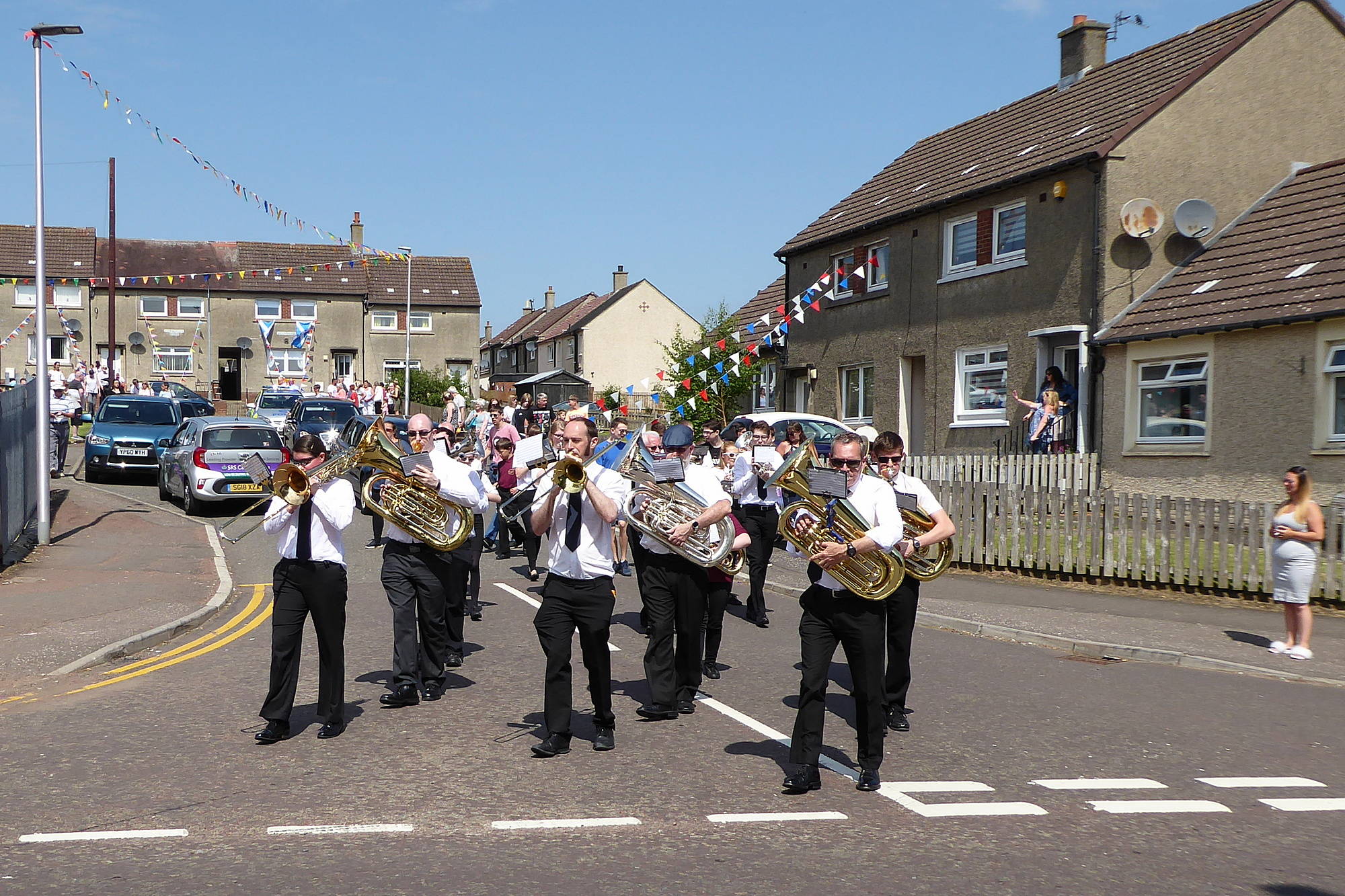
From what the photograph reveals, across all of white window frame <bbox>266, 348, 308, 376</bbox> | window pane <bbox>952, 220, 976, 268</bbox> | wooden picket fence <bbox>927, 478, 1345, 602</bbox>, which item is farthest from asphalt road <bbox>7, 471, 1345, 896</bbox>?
white window frame <bbox>266, 348, 308, 376</bbox>

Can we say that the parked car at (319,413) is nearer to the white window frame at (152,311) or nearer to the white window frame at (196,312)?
the white window frame at (196,312)

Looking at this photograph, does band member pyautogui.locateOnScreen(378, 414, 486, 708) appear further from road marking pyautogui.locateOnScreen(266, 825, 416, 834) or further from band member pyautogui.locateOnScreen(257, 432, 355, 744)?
road marking pyautogui.locateOnScreen(266, 825, 416, 834)

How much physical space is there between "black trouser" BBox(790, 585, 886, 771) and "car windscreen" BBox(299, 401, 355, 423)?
25.2 meters

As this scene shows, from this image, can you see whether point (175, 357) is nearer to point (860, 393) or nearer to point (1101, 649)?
point (860, 393)

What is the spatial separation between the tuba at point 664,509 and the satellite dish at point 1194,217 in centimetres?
1407

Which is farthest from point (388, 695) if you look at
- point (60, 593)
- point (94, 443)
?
point (94, 443)

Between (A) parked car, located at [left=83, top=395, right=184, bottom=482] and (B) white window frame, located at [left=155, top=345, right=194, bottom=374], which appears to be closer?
(A) parked car, located at [left=83, top=395, right=184, bottom=482]

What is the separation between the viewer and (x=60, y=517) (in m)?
19.1

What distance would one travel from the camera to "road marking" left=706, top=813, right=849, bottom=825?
5934mm

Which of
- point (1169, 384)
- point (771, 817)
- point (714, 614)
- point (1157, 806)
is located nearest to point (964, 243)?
point (1169, 384)

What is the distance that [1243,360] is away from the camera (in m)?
17.1

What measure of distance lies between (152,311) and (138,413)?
124 ft

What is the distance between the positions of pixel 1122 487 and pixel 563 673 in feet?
45.8

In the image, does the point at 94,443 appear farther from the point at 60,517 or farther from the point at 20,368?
the point at 20,368
